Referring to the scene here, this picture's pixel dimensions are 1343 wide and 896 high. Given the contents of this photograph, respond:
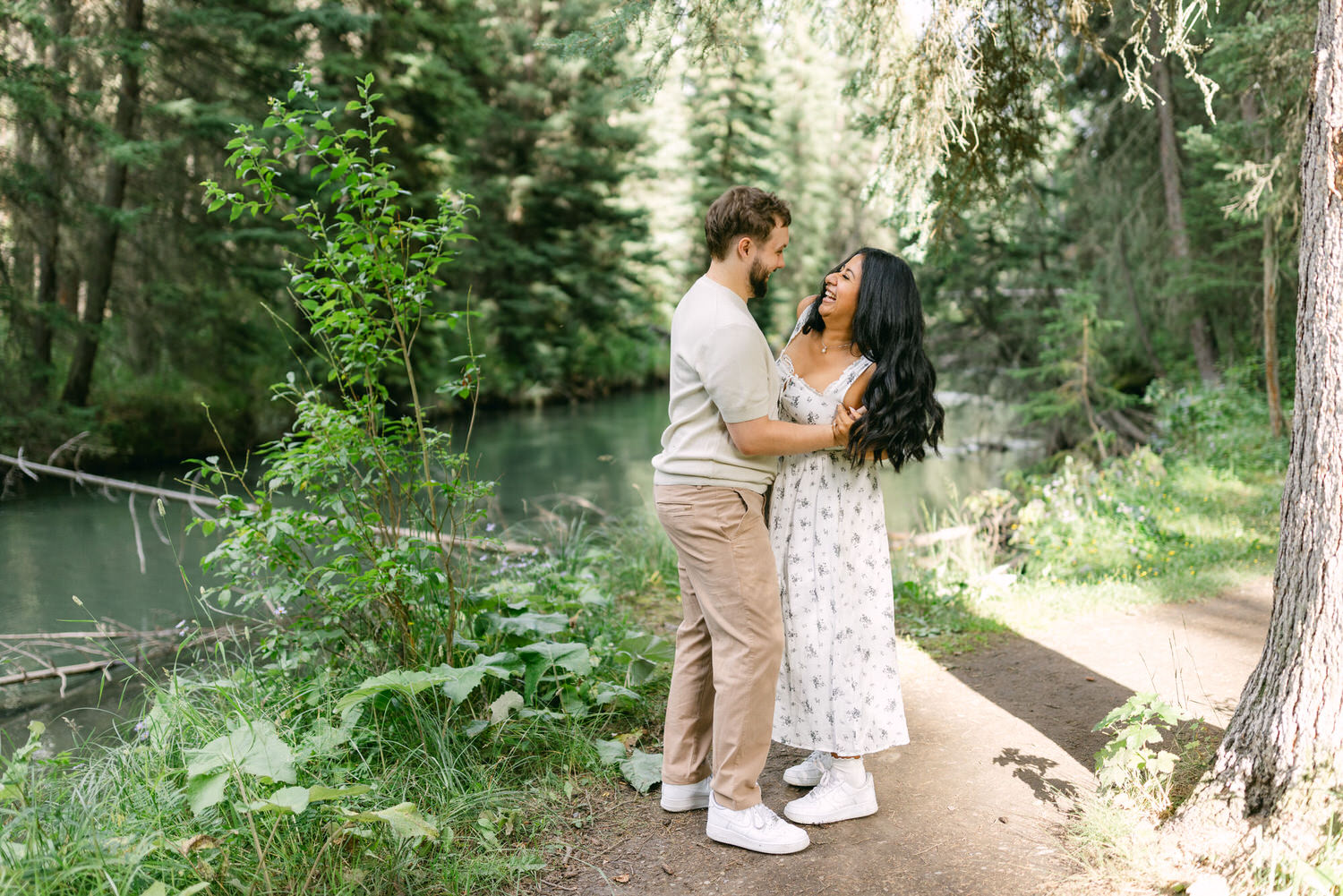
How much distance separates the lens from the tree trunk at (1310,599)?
2.28m

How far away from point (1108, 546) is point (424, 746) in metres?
4.93

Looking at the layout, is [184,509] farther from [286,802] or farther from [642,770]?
[286,802]

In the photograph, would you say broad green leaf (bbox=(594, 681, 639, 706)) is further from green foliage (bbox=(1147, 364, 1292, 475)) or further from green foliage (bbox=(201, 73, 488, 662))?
green foliage (bbox=(1147, 364, 1292, 475))

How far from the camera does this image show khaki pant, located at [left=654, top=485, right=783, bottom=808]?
2.72 m

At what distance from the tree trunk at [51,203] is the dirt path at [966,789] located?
11509mm

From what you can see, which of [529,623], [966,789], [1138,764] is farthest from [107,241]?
[1138,764]

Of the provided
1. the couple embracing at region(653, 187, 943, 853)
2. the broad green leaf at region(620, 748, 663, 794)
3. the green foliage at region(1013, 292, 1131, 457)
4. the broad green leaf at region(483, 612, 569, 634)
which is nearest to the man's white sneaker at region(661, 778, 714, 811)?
the couple embracing at region(653, 187, 943, 853)

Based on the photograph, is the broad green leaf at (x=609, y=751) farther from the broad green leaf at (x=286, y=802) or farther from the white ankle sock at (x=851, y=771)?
the broad green leaf at (x=286, y=802)

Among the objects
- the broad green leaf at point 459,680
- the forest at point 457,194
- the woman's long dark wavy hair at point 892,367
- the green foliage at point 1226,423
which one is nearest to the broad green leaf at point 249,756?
the broad green leaf at point 459,680

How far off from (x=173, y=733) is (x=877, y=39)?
462 cm

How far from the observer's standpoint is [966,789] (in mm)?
3123

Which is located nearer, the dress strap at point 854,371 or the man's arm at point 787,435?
the man's arm at point 787,435

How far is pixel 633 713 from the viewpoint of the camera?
12.4ft

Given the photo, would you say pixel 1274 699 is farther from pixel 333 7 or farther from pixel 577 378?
pixel 577 378
